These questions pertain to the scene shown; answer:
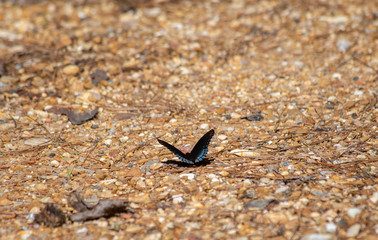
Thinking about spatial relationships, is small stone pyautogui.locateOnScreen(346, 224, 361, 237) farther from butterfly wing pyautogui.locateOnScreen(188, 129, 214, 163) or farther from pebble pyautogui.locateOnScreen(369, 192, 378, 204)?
butterfly wing pyautogui.locateOnScreen(188, 129, 214, 163)

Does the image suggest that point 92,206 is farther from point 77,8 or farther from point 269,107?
point 77,8

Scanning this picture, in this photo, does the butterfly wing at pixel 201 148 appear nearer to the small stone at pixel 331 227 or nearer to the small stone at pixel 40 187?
the small stone at pixel 331 227

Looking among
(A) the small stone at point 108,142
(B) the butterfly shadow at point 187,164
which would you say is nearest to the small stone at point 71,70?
(A) the small stone at point 108,142

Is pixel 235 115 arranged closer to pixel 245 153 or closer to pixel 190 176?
pixel 245 153

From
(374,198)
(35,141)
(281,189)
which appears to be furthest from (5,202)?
(374,198)

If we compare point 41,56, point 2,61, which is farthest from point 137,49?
point 2,61

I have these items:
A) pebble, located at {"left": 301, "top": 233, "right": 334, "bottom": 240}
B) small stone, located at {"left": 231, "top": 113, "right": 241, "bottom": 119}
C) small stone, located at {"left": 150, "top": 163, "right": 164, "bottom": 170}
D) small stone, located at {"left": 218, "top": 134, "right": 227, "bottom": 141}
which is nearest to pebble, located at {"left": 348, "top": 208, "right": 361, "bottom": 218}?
pebble, located at {"left": 301, "top": 233, "right": 334, "bottom": 240}
